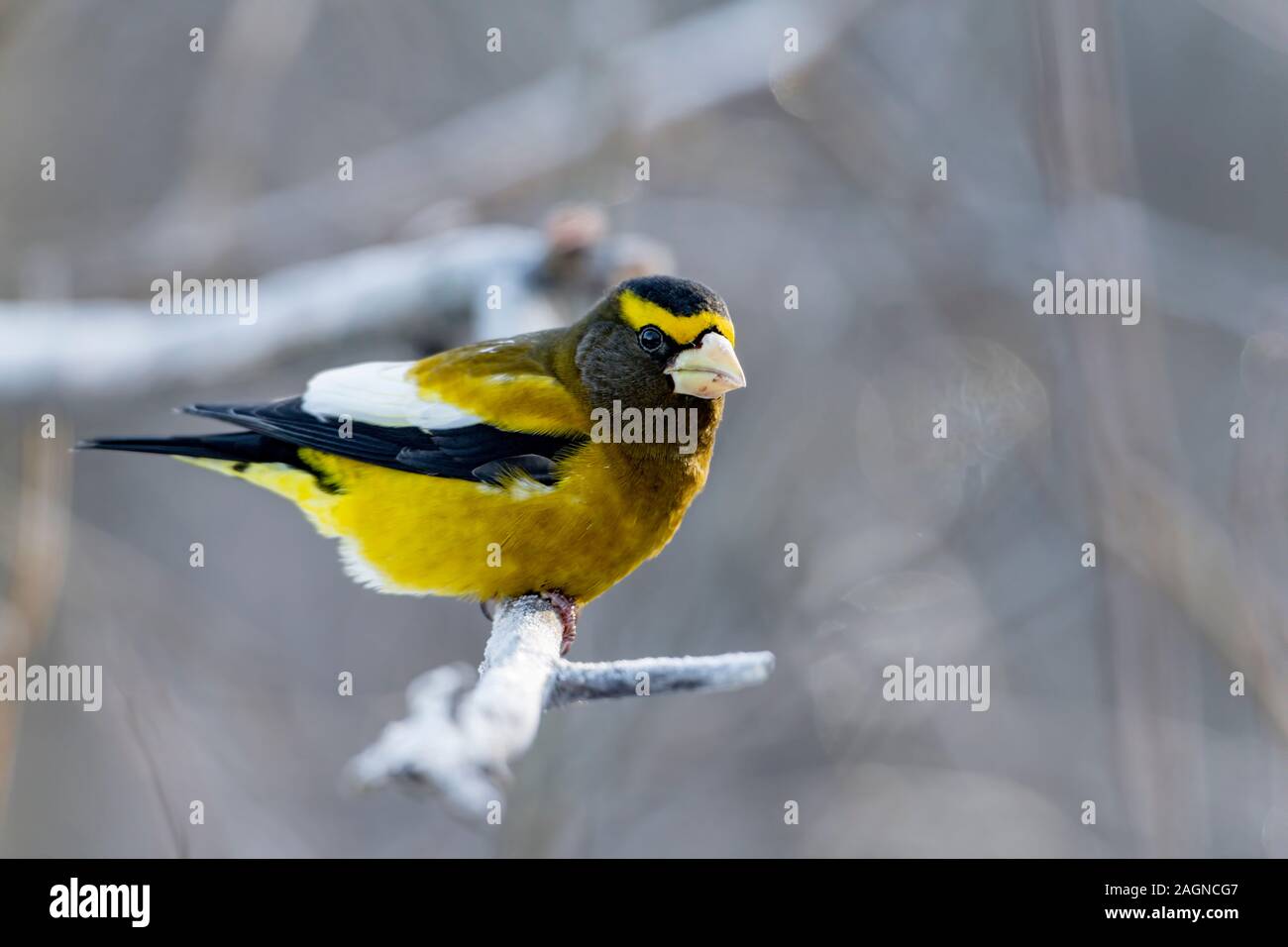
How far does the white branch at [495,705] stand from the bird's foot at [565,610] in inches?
38.6

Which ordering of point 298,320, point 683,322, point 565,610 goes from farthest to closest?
point 298,320 → point 683,322 → point 565,610

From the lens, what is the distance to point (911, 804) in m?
7.04

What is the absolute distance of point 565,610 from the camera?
4.59 metres

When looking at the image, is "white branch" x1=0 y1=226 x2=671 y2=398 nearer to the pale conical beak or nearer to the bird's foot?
the pale conical beak

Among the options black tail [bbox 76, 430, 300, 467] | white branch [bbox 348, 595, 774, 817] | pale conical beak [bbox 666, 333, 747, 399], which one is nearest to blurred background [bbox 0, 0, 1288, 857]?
black tail [bbox 76, 430, 300, 467]

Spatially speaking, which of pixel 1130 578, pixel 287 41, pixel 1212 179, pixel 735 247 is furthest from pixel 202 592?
pixel 1212 179

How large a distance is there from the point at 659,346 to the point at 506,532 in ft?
3.00

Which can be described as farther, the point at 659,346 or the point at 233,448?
the point at 233,448

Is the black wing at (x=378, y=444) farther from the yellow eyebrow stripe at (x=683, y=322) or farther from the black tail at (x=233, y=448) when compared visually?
the yellow eyebrow stripe at (x=683, y=322)

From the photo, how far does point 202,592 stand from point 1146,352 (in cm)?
702

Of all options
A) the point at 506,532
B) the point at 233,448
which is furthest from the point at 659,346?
the point at 233,448

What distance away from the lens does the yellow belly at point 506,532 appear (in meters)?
4.61

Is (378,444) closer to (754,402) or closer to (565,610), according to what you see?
(565,610)

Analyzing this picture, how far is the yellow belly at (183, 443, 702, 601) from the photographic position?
461 cm
